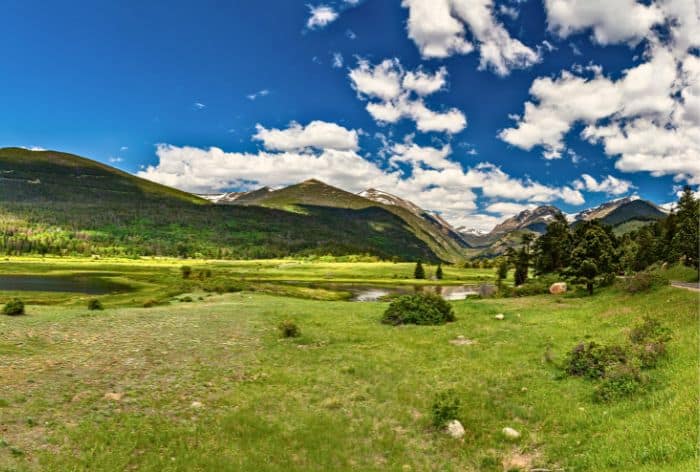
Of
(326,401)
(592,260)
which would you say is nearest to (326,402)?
(326,401)

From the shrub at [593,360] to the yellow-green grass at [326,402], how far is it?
48.6 inches

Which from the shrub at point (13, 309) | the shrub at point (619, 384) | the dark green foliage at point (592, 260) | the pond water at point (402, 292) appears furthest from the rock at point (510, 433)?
the pond water at point (402, 292)

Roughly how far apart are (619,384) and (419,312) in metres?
26.0

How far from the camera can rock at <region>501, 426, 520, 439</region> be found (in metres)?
16.2

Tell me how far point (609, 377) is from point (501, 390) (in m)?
4.96

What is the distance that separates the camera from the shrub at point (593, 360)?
20781mm

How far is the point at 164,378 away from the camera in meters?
22.3

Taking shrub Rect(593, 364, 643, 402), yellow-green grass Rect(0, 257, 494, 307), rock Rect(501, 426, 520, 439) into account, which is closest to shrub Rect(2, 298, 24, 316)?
yellow-green grass Rect(0, 257, 494, 307)

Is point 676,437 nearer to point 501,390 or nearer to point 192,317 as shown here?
point 501,390

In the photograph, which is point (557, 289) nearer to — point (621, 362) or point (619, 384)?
point (621, 362)

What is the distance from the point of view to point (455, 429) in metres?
16.8

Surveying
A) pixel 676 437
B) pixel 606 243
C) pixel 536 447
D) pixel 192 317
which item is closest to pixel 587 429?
pixel 536 447

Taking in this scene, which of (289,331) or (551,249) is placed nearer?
(289,331)

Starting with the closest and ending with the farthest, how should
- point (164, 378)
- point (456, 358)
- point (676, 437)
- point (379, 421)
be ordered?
point (676, 437), point (379, 421), point (164, 378), point (456, 358)
